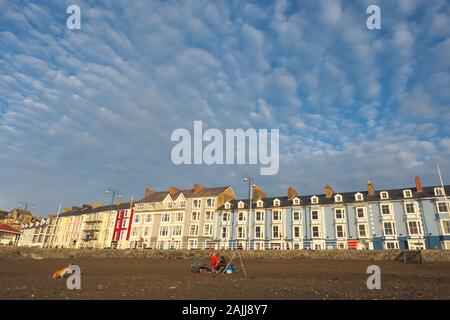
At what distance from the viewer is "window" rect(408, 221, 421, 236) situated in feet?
141

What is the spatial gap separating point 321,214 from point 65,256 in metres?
43.7

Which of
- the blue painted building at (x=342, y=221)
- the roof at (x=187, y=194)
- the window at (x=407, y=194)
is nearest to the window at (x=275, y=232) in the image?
the blue painted building at (x=342, y=221)

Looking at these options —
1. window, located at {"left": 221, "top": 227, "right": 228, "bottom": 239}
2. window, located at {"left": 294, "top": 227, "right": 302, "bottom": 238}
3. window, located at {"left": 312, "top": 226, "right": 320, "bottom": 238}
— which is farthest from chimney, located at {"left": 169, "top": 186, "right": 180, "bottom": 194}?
window, located at {"left": 312, "top": 226, "right": 320, "bottom": 238}

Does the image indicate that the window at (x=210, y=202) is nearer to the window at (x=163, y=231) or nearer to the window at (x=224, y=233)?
the window at (x=224, y=233)

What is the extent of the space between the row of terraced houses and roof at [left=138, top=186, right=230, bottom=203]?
0.76ft

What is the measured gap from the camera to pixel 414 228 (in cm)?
4341

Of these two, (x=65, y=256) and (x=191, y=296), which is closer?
(x=191, y=296)

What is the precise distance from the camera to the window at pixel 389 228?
147 feet

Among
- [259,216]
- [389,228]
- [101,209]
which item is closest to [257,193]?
[259,216]
